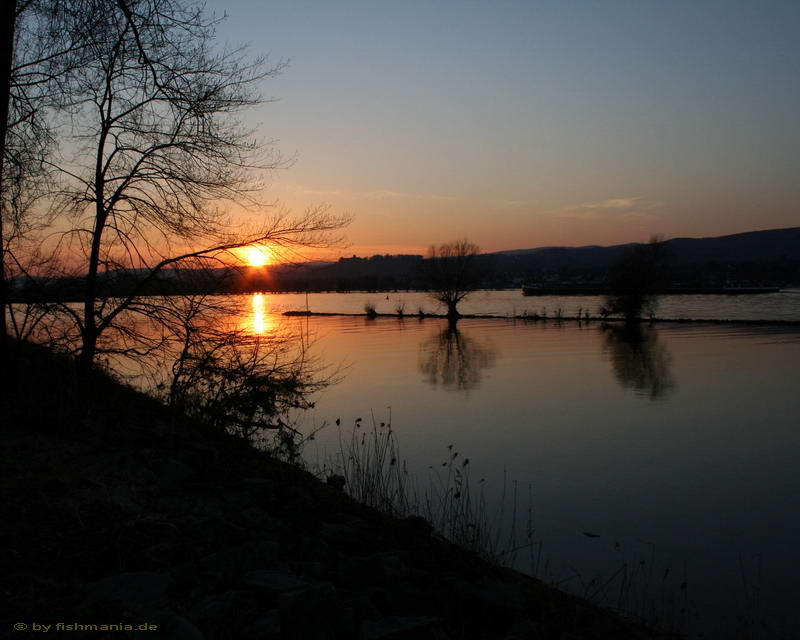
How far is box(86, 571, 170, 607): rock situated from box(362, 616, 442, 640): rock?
135cm

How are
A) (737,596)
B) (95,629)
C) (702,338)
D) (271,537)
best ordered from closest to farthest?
(95,629) < (271,537) < (737,596) < (702,338)

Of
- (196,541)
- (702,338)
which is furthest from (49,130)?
(702,338)

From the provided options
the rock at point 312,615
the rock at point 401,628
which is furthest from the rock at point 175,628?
the rock at point 401,628

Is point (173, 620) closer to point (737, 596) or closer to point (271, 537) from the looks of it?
point (271, 537)

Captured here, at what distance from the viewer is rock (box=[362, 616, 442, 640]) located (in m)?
4.00

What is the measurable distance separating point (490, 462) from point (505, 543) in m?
4.41

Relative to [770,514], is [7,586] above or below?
above

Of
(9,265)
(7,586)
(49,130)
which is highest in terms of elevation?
(49,130)

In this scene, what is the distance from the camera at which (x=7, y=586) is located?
3.76 metres

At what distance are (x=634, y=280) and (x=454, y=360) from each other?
3096 cm

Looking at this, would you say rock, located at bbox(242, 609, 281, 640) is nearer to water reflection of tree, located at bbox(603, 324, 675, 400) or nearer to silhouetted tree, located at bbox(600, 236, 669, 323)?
water reflection of tree, located at bbox(603, 324, 675, 400)

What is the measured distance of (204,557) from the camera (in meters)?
4.75

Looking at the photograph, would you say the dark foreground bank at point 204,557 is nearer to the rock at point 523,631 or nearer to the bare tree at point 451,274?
the rock at point 523,631

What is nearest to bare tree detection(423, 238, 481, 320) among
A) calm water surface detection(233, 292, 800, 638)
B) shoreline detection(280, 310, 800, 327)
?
shoreline detection(280, 310, 800, 327)
